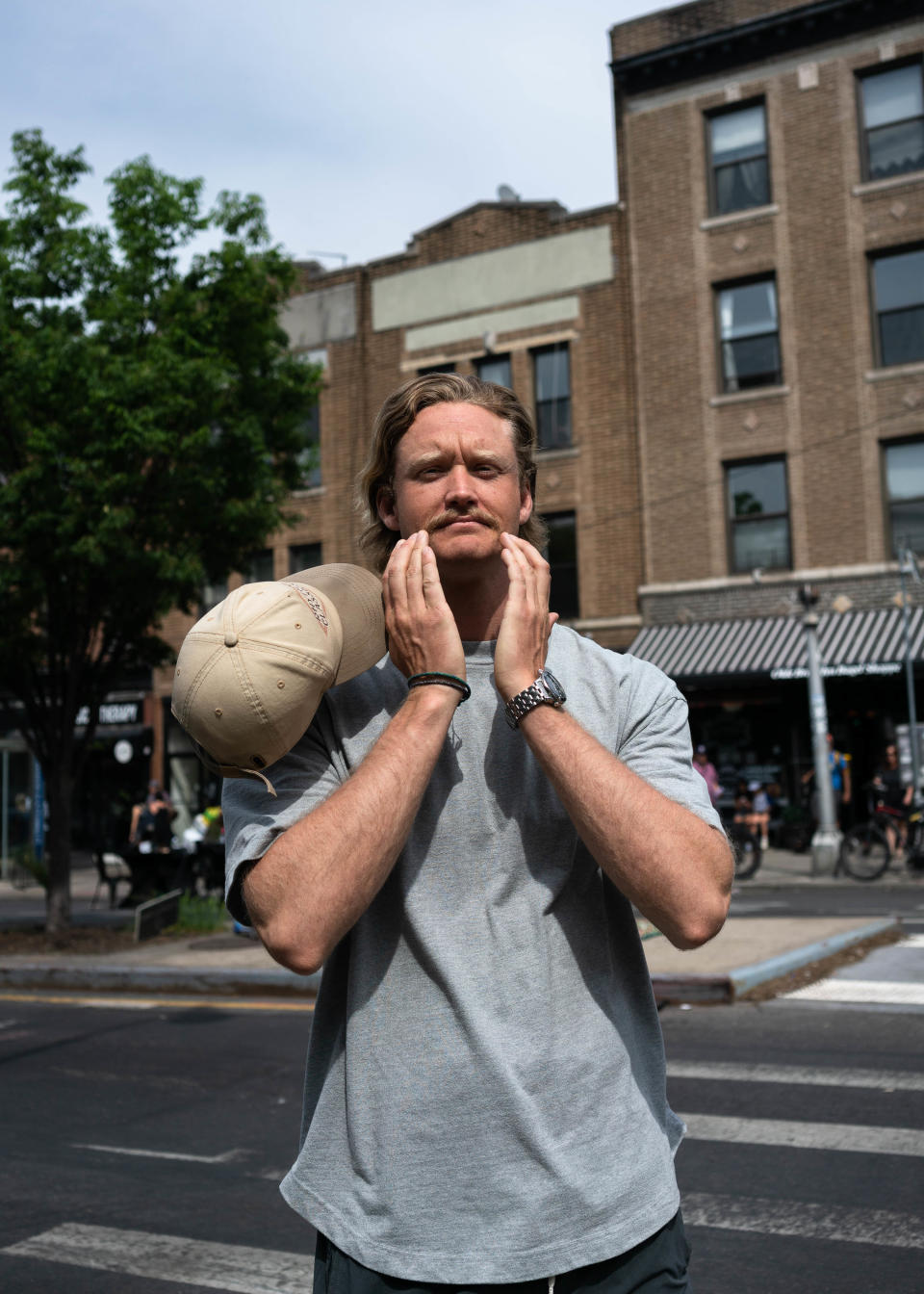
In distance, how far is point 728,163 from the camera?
77.7 ft

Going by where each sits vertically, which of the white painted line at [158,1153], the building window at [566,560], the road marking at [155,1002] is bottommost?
the road marking at [155,1002]

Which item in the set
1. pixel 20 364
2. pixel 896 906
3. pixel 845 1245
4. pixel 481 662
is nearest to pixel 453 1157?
pixel 481 662

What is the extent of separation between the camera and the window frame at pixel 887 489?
21875 millimetres

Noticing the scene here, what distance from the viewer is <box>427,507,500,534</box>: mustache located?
6.45ft

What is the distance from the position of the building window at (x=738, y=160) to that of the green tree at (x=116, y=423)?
40.7ft

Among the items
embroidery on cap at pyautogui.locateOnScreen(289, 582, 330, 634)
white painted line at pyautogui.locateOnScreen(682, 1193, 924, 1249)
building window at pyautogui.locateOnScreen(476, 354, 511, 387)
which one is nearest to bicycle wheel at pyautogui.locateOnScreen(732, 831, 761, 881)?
building window at pyautogui.locateOnScreen(476, 354, 511, 387)

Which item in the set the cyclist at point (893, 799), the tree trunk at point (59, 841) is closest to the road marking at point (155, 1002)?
the tree trunk at point (59, 841)

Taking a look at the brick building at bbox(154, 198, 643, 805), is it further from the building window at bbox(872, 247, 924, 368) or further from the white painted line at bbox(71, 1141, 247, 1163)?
the white painted line at bbox(71, 1141, 247, 1163)

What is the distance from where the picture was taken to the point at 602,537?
24422mm

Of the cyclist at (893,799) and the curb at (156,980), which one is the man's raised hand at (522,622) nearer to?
the curb at (156,980)

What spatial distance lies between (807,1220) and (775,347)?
20.5m

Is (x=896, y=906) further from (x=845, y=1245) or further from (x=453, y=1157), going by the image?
(x=453, y=1157)

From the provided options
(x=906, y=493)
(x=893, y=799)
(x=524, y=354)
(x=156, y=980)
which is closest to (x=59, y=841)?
(x=156, y=980)

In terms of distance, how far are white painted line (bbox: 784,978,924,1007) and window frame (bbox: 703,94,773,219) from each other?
58.5ft
